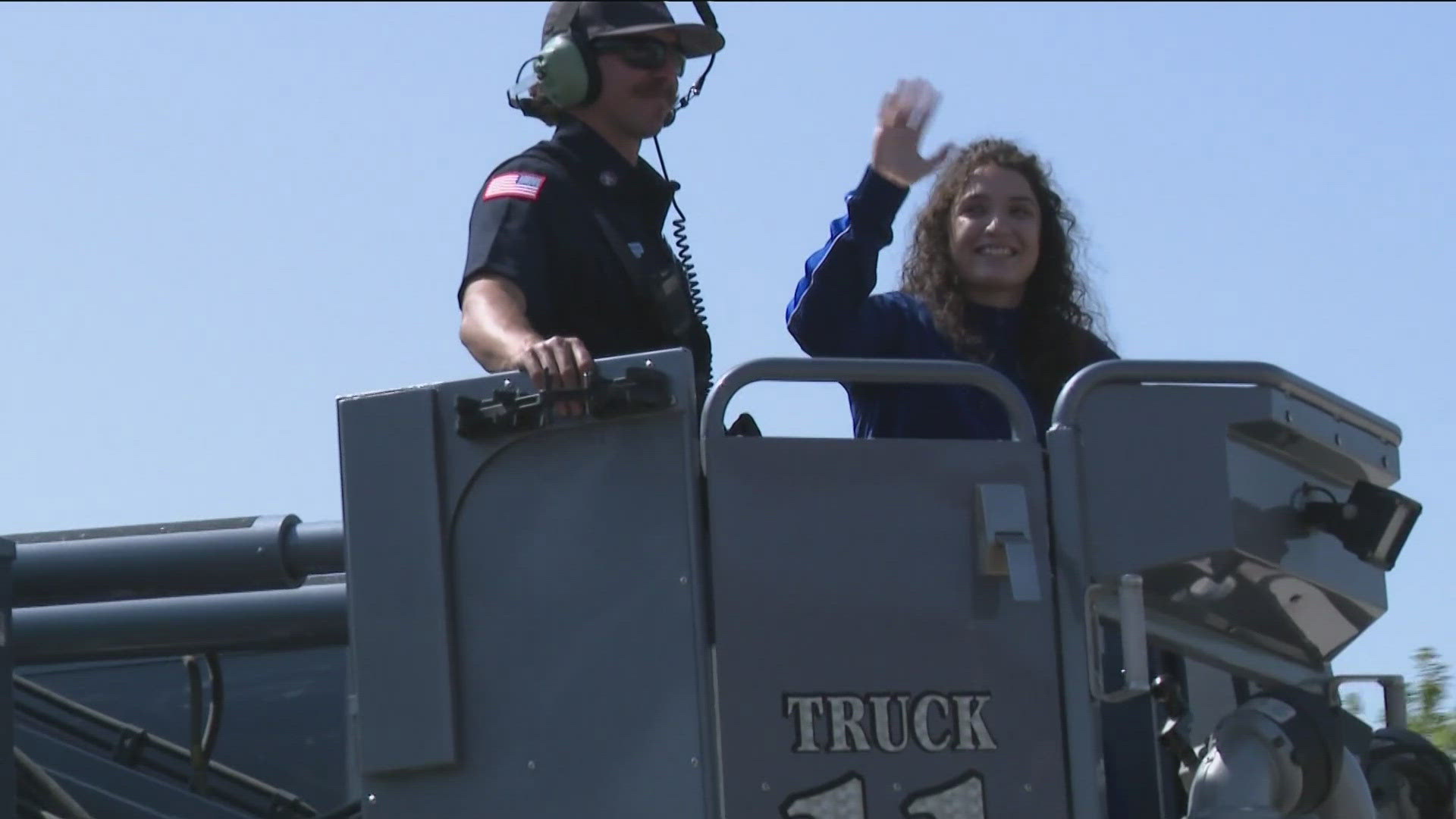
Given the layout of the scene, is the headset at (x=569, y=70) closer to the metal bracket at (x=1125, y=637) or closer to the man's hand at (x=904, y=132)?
the man's hand at (x=904, y=132)

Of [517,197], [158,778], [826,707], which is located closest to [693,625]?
[826,707]

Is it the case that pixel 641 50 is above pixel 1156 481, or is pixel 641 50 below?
above

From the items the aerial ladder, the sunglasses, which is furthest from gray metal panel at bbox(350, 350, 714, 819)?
the sunglasses

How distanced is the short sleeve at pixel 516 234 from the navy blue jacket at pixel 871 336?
522 mm

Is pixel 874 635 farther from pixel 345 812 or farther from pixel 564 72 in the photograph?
pixel 345 812

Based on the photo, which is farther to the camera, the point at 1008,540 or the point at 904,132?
the point at 904,132

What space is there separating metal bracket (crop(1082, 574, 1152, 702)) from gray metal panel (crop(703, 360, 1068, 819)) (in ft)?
0.21

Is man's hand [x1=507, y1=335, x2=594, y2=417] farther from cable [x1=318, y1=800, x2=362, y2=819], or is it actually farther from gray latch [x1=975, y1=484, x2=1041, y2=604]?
Result: cable [x1=318, y1=800, x2=362, y2=819]

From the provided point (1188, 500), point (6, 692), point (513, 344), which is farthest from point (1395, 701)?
point (6, 692)

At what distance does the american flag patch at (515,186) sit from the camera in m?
4.19

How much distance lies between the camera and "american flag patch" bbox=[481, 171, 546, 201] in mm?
4191

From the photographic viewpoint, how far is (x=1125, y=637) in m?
3.65

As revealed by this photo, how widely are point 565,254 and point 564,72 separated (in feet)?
1.43

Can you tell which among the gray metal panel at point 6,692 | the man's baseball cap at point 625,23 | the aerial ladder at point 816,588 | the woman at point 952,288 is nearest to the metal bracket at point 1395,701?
the aerial ladder at point 816,588
